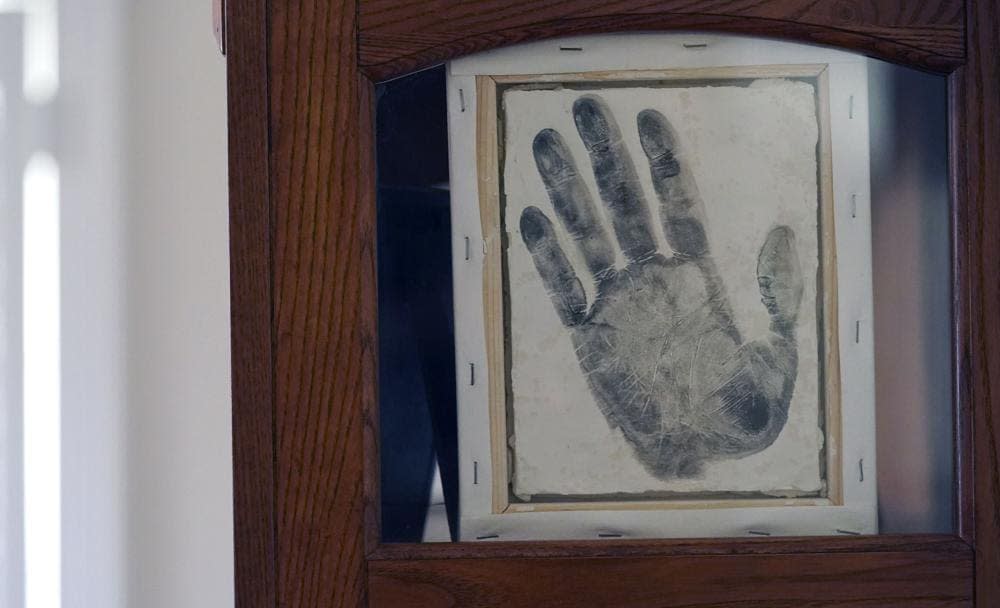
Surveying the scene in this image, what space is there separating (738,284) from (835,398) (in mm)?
103

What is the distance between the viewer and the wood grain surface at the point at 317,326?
1.91 feet

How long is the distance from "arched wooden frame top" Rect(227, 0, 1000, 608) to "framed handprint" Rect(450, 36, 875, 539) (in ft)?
0.09

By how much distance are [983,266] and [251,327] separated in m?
0.50

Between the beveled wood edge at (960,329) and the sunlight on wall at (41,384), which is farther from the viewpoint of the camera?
the sunlight on wall at (41,384)

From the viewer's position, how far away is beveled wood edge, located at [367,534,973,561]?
58 cm

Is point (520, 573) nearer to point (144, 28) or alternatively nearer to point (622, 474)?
point (622, 474)

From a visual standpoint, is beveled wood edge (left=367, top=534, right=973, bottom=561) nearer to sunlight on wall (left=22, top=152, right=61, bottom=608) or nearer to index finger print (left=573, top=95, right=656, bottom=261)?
index finger print (left=573, top=95, right=656, bottom=261)

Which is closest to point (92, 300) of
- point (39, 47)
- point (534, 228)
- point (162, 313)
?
point (162, 313)

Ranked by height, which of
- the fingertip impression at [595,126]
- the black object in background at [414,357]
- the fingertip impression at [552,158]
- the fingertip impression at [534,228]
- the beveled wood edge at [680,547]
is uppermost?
the fingertip impression at [595,126]

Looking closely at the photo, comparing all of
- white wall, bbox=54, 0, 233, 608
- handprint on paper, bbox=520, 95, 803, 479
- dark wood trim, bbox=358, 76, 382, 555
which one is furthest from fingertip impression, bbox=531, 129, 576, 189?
white wall, bbox=54, 0, 233, 608

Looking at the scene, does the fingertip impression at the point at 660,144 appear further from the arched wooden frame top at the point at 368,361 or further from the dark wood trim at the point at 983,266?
the dark wood trim at the point at 983,266

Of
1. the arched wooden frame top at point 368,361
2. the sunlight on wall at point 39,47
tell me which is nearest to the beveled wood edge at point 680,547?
the arched wooden frame top at point 368,361

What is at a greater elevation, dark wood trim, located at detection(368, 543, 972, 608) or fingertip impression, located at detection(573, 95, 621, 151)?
fingertip impression, located at detection(573, 95, 621, 151)

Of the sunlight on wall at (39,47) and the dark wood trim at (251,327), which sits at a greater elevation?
the sunlight on wall at (39,47)
